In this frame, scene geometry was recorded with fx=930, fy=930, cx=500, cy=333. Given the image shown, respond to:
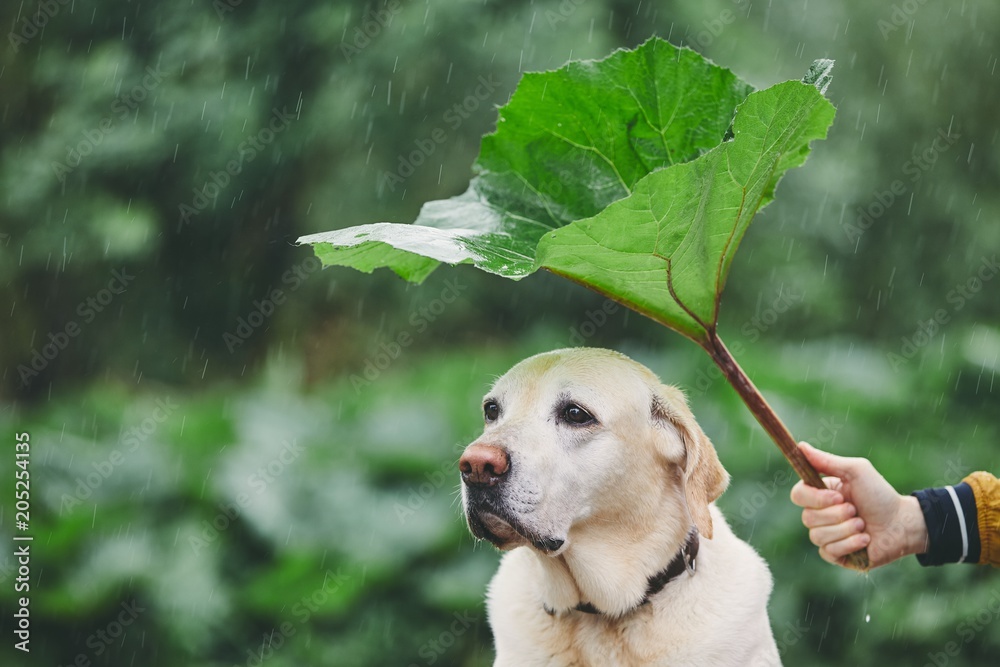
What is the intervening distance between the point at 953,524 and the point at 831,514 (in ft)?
1.23

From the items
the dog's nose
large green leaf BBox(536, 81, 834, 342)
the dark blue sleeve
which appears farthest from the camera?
the dark blue sleeve

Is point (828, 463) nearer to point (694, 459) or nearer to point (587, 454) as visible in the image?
Answer: point (694, 459)

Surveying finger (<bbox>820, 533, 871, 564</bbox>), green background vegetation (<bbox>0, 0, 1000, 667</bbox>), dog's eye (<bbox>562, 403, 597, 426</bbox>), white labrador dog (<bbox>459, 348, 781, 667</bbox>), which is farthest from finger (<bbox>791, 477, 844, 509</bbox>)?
green background vegetation (<bbox>0, 0, 1000, 667</bbox>)

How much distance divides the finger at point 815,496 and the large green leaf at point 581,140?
96 cm

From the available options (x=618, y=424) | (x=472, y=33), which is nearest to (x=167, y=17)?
(x=472, y=33)

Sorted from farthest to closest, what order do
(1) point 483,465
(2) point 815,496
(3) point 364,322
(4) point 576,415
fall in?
(3) point 364,322, (2) point 815,496, (4) point 576,415, (1) point 483,465

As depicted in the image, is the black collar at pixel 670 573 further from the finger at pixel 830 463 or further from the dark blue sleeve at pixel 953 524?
the dark blue sleeve at pixel 953 524

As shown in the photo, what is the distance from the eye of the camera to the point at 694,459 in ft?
8.00

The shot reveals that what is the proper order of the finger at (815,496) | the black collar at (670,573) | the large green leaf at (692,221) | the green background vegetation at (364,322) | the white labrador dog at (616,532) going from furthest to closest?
the green background vegetation at (364,322) → the finger at (815,496) → the black collar at (670,573) → the white labrador dog at (616,532) → the large green leaf at (692,221)

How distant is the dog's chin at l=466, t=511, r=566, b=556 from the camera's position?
221 centimetres

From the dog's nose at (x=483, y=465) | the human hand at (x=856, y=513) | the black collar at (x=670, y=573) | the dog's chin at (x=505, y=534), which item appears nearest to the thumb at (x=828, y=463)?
the human hand at (x=856, y=513)

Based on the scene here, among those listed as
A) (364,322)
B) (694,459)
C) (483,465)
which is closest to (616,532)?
(694,459)

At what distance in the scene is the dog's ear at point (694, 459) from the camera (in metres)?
2.35

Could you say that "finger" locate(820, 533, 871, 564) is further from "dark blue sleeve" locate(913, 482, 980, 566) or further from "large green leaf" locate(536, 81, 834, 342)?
"large green leaf" locate(536, 81, 834, 342)
